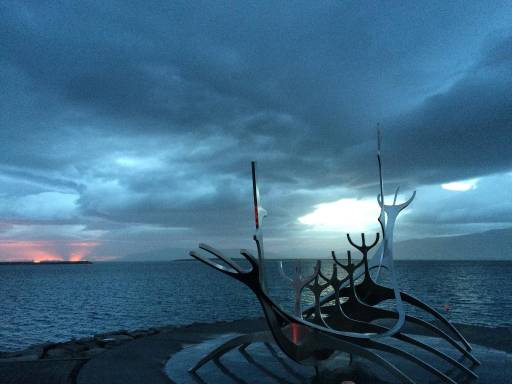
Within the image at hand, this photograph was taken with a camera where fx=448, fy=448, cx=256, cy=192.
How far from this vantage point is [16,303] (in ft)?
244

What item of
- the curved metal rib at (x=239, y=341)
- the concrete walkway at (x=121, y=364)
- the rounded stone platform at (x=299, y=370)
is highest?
the curved metal rib at (x=239, y=341)

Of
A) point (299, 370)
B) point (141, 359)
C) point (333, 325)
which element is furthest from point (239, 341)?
point (141, 359)

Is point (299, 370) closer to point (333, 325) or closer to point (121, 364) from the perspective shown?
point (333, 325)

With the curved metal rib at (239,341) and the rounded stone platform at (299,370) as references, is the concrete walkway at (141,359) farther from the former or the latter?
the curved metal rib at (239,341)

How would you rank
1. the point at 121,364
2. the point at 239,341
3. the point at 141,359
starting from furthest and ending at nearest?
the point at 141,359, the point at 121,364, the point at 239,341

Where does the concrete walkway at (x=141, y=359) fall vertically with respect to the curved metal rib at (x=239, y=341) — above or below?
below

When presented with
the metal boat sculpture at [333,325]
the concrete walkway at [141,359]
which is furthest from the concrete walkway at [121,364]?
the metal boat sculpture at [333,325]

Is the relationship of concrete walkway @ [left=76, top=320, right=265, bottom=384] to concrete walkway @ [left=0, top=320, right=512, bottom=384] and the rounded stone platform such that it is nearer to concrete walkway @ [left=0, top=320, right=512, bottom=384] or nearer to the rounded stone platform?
concrete walkway @ [left=0, top=320, right=512, bottom=384]

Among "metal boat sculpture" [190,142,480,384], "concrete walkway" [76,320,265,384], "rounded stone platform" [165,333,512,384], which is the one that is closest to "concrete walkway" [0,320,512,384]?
"concrete walkway" [76,320,265,384]

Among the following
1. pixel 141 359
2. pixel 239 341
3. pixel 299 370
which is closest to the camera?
pixel 239 341

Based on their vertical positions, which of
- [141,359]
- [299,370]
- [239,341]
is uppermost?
[239,341]

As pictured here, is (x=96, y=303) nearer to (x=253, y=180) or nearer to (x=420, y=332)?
(x=420, y=332)

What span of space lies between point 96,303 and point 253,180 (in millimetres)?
66812

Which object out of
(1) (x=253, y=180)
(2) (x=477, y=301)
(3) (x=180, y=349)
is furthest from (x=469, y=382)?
(2) (x=477, y=301)
